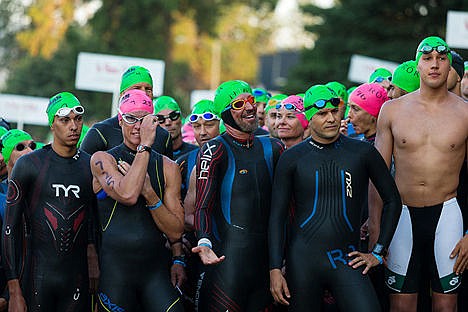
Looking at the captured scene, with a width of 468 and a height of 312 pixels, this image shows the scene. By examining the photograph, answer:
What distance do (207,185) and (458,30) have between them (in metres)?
6.76

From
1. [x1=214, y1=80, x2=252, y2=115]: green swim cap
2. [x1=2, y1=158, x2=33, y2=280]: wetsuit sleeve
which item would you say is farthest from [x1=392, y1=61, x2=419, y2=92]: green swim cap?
[x1=2, y1=158, x2=33, y2=280]: wetsuit sleeve

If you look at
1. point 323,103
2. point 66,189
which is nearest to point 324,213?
point 323,103

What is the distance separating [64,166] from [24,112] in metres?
12.3

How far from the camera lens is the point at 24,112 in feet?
59.9

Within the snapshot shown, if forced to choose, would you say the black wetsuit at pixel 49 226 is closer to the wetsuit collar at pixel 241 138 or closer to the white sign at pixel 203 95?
the wetsuit collar at pixel 241 138

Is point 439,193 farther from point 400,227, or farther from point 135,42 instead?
point 135,42

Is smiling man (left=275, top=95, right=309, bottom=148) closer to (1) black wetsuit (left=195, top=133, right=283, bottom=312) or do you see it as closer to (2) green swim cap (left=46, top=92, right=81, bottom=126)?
(1) black wetsuit (left=195, top=133, right=283, bottom=312)

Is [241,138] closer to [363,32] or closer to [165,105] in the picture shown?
[165,105]

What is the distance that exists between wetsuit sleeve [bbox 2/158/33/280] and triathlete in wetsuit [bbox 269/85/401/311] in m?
2.10

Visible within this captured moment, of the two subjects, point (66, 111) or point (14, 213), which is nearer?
point (14, 213)

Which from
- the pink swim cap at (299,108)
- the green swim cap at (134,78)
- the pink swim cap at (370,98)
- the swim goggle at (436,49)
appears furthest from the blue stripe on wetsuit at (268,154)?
the green swim cap at (134,78)

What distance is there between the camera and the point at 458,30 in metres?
11.6

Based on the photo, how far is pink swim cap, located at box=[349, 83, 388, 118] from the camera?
757 centimetres

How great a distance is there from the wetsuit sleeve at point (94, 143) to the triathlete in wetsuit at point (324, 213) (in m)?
1.92
